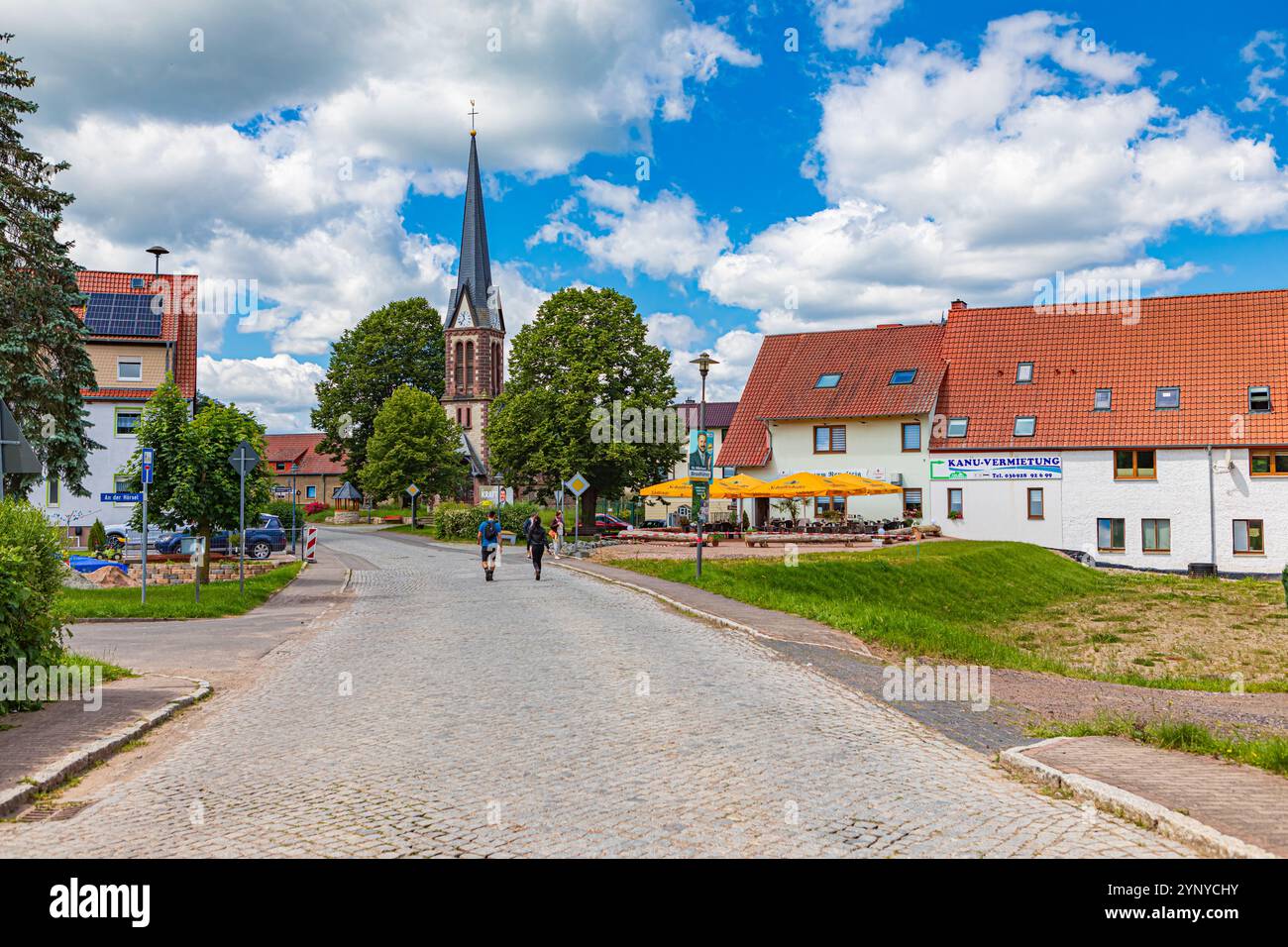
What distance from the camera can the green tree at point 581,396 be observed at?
5162 centimetres

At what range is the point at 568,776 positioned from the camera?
23.0 feet

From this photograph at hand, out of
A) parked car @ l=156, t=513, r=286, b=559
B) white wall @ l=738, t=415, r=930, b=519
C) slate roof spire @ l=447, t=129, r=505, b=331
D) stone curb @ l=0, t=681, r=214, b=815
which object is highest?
slate roof spire @ l=447, t=129, r=505, b=331

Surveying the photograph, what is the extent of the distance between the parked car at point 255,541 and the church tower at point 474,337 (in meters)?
47.5

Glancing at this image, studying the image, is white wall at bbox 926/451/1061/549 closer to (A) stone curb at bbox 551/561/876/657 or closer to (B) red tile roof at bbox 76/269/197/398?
(A) stone curb at bbox 551/561/876/657

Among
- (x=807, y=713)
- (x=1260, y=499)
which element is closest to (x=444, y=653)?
(x=807, y=713)

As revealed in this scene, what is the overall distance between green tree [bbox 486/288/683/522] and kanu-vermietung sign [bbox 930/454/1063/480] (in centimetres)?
1456

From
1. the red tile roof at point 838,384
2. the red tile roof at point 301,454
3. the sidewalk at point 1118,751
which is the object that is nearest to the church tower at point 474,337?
the red tile roof at point 301,454

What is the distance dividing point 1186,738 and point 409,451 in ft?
191

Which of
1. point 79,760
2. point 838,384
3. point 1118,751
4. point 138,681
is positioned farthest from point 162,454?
point 838,384

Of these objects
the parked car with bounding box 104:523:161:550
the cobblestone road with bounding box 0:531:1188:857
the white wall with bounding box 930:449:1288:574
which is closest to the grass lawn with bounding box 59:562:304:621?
the cobblestone road with bounding box 0:531:1188:857

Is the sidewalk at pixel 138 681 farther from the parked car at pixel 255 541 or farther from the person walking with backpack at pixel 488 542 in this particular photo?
the parked car at pixel 255 541

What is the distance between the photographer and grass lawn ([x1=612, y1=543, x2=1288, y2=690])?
16.5m

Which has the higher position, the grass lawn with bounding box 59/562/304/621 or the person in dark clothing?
the person in dark clothing

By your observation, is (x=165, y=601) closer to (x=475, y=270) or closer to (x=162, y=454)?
(x=162, y=454)
